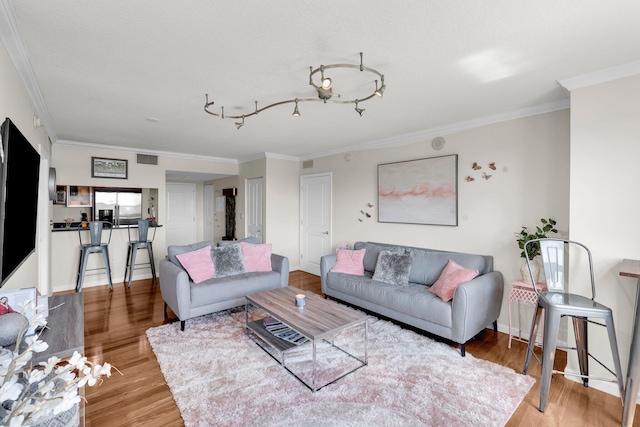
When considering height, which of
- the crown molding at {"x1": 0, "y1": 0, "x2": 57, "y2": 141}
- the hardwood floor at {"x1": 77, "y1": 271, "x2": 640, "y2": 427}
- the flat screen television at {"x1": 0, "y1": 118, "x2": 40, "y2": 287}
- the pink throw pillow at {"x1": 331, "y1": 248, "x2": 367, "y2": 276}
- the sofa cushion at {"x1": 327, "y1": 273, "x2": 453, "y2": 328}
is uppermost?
the crown molding at {"x1": 0, "y1": 0, "x2": 57, "y2": 141}

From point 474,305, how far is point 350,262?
1652 millimetres

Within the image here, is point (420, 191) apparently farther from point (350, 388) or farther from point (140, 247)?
point (140, 247)

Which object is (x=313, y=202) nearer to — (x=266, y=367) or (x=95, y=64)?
(x=266, y=367)

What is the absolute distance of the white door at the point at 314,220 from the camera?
217 inches

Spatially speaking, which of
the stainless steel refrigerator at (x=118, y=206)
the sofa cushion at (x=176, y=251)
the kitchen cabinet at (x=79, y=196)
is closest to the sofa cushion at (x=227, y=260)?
the sofa cushion at (x=176, y=251)

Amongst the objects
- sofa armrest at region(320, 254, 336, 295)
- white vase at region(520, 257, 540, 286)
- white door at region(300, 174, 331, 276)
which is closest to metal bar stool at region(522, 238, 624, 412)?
white vase at region(520, 257, 540, 286)

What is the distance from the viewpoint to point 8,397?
0.59m

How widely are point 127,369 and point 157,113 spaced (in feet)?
8.22

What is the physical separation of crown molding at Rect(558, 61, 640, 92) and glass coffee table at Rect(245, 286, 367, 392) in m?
2.52

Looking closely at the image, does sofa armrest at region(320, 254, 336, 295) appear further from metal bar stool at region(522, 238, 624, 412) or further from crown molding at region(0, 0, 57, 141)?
crown molding at region(0, 0, 57, 141)

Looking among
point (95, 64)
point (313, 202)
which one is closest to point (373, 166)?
point (313, 202)

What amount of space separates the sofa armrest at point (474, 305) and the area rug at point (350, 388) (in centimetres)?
24

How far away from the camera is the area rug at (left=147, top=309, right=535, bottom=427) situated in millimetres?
1925

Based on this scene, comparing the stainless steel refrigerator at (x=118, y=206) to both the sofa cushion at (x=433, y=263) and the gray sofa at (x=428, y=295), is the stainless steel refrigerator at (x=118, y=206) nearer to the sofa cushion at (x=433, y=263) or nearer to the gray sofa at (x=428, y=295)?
the gray sofa at (x=428, y=295)
